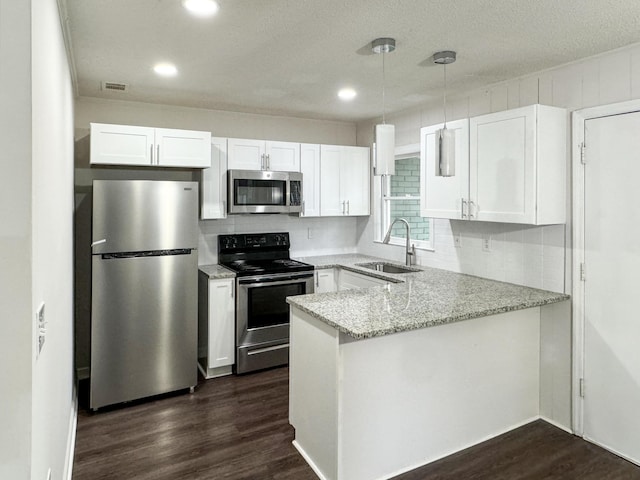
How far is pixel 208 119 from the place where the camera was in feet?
14.1

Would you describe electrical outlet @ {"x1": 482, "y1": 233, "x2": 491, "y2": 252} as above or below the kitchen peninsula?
above

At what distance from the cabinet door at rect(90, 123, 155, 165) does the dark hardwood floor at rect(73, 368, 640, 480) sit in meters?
1.91

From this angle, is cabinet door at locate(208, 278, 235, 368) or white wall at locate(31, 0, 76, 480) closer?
white wall at locate(31, 0, 76, 480)

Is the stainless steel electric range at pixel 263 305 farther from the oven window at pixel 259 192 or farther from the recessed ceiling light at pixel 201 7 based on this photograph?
the recessed ceiling light at pixel 201 7

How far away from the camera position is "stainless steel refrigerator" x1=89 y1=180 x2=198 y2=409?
10.5 feet

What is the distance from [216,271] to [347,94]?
192cm

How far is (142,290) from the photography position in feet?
11.0

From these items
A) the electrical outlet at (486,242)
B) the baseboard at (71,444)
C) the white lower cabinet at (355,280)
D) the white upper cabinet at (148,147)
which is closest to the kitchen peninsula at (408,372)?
the electrical outlet at (486,242)

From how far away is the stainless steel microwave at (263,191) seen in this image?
13.2 ft

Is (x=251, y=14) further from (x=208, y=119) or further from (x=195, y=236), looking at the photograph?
(x=208, y=119)

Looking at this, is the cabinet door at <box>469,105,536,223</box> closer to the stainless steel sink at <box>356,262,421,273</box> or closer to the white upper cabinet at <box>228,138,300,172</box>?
the stainless steel sink at <box>356,262,421,273</box>

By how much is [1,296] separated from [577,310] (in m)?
3.06

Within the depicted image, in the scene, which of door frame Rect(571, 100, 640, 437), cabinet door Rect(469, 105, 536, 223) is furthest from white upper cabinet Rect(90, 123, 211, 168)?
door frame Rect(571, 100, 640, 437)

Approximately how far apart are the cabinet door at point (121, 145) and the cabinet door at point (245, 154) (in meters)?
0.75
